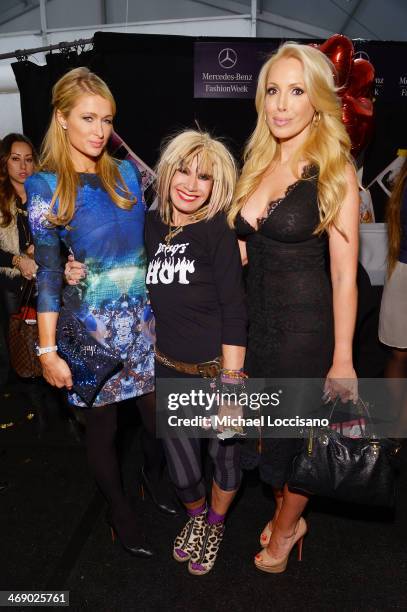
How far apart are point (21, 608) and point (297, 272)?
164cm

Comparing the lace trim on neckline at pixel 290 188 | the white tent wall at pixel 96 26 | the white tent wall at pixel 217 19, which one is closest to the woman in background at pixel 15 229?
the lace trim on neckline at pixel 290 188

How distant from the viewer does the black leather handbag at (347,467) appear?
165 cm

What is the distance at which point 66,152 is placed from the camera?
174 cm

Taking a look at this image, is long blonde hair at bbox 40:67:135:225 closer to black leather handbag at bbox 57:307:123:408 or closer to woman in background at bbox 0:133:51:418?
black leather handbag at bbox 57:307:123:408

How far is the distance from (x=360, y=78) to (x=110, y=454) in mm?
2677

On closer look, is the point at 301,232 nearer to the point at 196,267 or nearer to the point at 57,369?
the point at 196,267

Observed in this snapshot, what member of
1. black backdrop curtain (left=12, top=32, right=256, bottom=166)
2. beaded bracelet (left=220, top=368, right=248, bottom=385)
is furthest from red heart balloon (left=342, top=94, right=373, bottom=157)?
beaded bracelet (left=220, top=368, right=248, bottom=385)

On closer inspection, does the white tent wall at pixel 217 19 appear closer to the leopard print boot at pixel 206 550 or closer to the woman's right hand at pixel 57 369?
the woman's right hand at pixel 57 369

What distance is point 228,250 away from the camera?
171 cm

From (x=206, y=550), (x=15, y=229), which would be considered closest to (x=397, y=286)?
(x=206, y=550)

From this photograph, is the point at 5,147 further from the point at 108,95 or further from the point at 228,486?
the point at 228,486

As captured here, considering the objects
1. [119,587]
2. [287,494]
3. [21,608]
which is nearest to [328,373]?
[287,494]

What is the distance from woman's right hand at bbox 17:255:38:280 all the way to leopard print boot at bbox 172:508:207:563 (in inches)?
64.4

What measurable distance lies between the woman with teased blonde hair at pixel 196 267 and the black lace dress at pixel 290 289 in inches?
3.0
